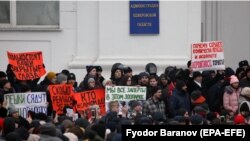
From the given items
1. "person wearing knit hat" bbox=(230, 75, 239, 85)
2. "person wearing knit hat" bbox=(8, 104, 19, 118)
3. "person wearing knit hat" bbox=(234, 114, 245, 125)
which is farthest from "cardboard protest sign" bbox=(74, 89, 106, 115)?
"person wearing knit hat" bbox=(234, 114, 245, 125)

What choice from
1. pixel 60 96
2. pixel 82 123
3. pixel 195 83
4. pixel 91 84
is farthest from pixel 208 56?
pixel 82 123

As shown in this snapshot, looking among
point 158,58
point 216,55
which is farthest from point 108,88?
point 158,58

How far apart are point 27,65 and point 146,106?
293 cm

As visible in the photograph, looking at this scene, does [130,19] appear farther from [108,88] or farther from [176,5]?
[108,88]

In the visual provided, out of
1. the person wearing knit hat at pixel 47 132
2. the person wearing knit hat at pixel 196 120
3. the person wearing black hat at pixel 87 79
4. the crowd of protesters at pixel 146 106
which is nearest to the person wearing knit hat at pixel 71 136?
the crowd of protesters at pixel 146 106

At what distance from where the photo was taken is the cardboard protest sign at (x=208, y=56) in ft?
84.0

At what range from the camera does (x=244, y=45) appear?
106 feet

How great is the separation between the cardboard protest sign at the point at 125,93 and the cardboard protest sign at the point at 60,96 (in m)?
0.72

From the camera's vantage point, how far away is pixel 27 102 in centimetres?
2234

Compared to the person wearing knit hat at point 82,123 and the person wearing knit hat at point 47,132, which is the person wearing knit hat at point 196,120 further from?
the person wearing knit hat at point 47,132

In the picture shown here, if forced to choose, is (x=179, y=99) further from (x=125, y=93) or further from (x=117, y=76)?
(x=117, y=76)

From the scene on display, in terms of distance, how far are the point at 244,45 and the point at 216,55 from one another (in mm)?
6774

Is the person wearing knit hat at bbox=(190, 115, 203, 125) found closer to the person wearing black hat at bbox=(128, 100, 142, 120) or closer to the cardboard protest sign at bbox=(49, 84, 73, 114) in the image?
the person wearing black hat at bbox=(128, 100, 142, 120)

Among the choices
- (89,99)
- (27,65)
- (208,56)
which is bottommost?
(89,99)
